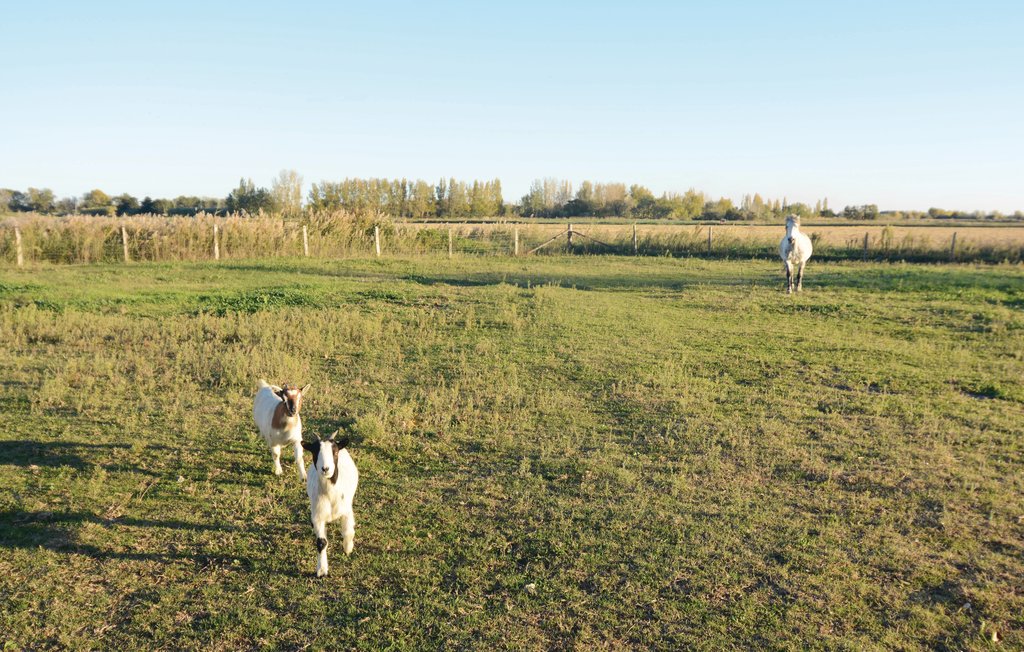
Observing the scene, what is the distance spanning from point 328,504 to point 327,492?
10cm

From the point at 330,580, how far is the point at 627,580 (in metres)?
2.28

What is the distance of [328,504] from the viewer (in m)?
5.68

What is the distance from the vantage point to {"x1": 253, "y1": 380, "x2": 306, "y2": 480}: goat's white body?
7.28 m

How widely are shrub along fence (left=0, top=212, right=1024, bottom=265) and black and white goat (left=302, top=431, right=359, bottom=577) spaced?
1042 inches

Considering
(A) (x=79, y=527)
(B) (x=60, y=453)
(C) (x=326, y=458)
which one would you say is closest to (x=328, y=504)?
(C) (x=326, y=458)

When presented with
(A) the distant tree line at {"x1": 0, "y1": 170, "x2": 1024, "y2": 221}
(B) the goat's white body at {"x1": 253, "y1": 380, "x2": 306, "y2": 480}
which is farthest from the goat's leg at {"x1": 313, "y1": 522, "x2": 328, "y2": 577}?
(A) the distant tree line at {"x1": 0, "y1": 170, "x2": 1024, "y2": 221}

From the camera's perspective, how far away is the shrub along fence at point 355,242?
2839 cm

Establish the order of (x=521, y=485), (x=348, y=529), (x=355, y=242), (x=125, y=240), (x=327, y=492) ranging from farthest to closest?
(x=355, y=242)
(x=125, y=240)
(x=521, y=485)
(x=348, y=529)
(x=327, y=492)

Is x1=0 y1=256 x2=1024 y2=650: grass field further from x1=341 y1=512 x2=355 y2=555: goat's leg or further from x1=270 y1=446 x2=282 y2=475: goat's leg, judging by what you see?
x1=270 y1=446 x2=282 y2=475: goat's leg

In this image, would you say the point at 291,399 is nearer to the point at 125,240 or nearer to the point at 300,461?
the point at 300,461

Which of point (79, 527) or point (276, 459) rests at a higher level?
point (276, 459)

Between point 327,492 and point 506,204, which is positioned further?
point 506,204

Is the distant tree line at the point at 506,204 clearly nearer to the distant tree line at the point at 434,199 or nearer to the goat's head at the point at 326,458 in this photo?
the distant tree line at the point at 434,199

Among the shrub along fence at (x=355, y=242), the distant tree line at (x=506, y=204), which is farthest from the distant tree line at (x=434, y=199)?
the shrub along fence at (x=355, y=242)
